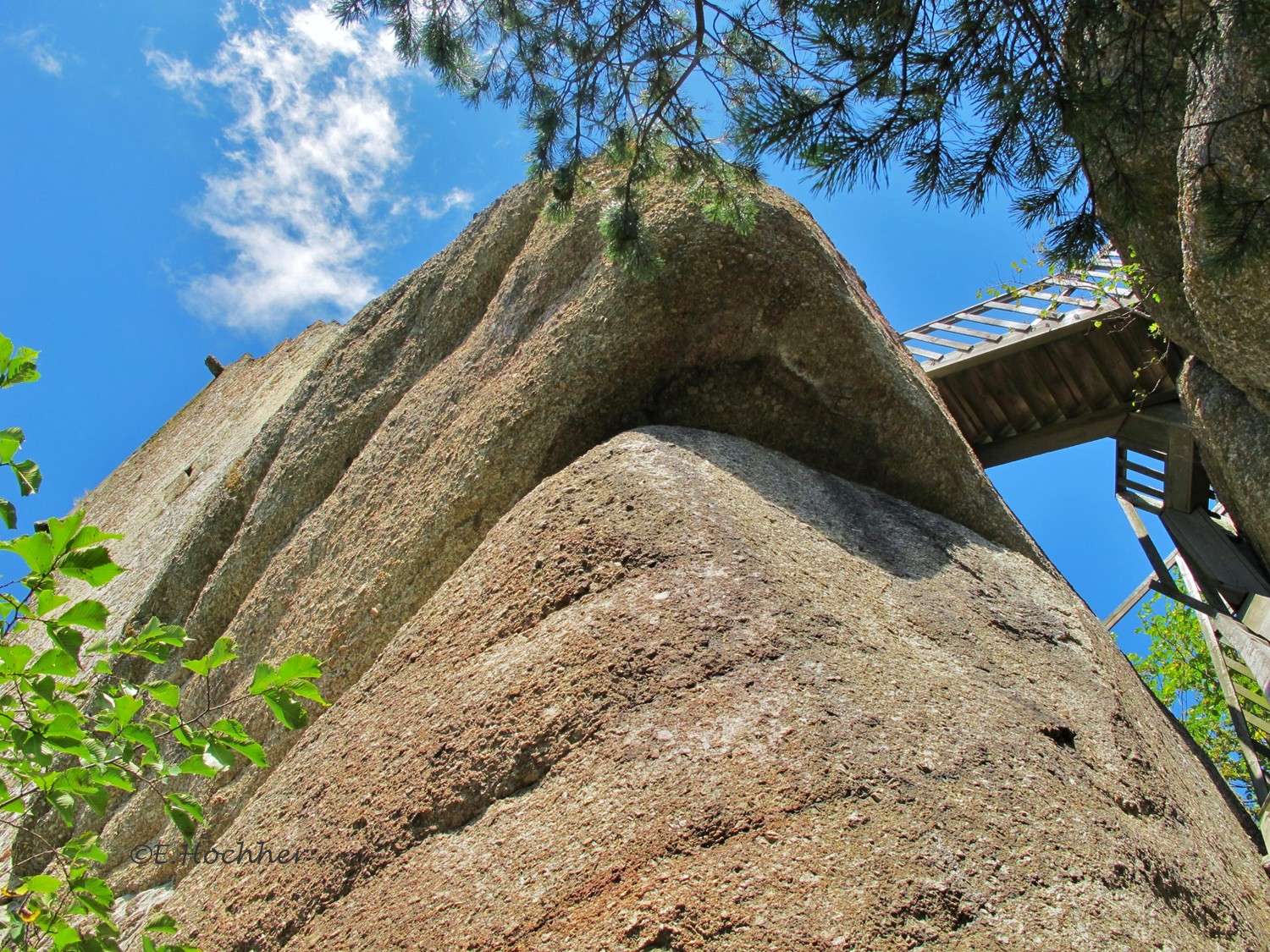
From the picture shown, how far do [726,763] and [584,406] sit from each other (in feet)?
6.78

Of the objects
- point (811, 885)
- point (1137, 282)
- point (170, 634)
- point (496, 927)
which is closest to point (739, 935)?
point (811, 885)

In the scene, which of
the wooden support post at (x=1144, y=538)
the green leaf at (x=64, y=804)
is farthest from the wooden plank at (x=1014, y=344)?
the green leaf at (x=64, y=804)

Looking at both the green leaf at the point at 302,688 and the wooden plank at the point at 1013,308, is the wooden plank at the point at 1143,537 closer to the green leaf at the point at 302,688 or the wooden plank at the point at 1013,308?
the wooden plank at the point at 1013,308

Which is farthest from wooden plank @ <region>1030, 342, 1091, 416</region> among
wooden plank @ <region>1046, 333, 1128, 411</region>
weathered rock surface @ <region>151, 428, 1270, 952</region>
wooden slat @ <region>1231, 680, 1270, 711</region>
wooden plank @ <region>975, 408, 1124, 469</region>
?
weathered rock surface @ <region>151, 428, 1270, 952</region>

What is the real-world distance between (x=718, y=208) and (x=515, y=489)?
1.52m

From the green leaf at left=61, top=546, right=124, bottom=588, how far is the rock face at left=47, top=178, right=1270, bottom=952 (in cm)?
116

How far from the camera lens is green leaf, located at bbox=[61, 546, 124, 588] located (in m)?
2.18

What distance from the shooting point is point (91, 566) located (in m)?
2.21

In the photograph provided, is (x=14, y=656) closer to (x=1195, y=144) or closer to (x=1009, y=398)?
(x=1195, y=144)

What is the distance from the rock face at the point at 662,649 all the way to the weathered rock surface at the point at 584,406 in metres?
0.02

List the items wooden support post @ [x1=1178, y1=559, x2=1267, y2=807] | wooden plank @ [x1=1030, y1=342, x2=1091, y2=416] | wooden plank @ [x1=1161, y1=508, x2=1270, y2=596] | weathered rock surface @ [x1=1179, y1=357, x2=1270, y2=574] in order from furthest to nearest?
wooden plank @ [x1=1030, y1=342, x2=1091, y2=416]
wooden support post @ [x1=1178, y1=559, x2=1267, y2=807]
wooden plank @ [x1=1161, y1=508, x2=1270, y2=596]
weathered rock surface @ [x1=1179, y1=357, x2=1270, y2=574]

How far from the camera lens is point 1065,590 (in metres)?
4.17

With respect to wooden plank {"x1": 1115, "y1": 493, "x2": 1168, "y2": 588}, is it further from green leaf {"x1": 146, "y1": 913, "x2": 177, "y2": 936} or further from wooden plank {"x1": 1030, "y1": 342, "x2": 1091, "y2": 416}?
green leaf {"x1": 146, "y1": 913, "x2": 177, "y2": 936}

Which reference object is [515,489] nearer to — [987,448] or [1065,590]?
[1065,590]
